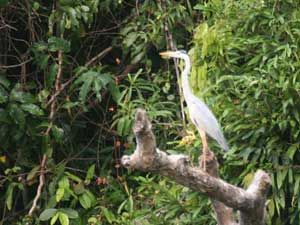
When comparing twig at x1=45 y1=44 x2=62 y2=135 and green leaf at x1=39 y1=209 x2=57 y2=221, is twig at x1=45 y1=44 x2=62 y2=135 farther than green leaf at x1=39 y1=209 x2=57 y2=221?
Yes

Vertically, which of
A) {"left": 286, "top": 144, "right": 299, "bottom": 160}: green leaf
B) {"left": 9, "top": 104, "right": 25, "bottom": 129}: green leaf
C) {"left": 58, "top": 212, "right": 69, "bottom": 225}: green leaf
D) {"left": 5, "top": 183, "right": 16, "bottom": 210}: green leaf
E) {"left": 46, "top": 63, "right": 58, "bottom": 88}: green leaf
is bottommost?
{"left": 58, "top": 212, "right": 69, "bottom": 225}: green leaf

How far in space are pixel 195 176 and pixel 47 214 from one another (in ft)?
6.55

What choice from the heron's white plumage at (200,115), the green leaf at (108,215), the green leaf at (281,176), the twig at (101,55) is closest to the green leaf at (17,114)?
the green leaf at (108,215)

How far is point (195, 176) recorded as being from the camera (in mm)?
2451

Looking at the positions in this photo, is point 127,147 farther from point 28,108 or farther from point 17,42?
point 17,42

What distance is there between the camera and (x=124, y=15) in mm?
5230

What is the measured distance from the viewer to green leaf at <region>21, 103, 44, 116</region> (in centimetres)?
435

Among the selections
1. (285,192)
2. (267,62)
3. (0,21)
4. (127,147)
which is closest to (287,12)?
(267,62)

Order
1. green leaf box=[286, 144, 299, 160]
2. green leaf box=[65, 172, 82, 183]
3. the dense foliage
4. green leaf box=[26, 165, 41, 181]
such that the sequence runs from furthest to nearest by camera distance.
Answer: green leaf box=[26, 165, 41, 181] → green leaf box=[65, 172, 82, 183] → the dense foliage → green leaf box=[286, 144, 299, 160]

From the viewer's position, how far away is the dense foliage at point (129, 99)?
379 centimetres

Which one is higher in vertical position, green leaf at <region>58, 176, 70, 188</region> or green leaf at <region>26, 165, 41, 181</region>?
green leaf at <region>26, 165, 41, 181</region>

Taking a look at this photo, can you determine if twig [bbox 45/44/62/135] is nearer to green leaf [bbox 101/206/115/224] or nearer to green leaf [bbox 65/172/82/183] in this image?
green leaf [bbox 65/172/82/183]

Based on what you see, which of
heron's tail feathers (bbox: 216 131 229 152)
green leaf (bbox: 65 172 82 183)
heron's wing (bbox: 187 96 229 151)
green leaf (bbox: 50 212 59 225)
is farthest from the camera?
green leaf (bbox: 65 172 82 183)

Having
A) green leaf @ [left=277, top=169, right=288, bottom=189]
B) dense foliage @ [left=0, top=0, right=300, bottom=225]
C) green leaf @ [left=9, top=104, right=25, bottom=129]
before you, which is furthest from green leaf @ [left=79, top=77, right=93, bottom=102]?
green leaf @ [left=277, top=169, right=288, bottom=189]
